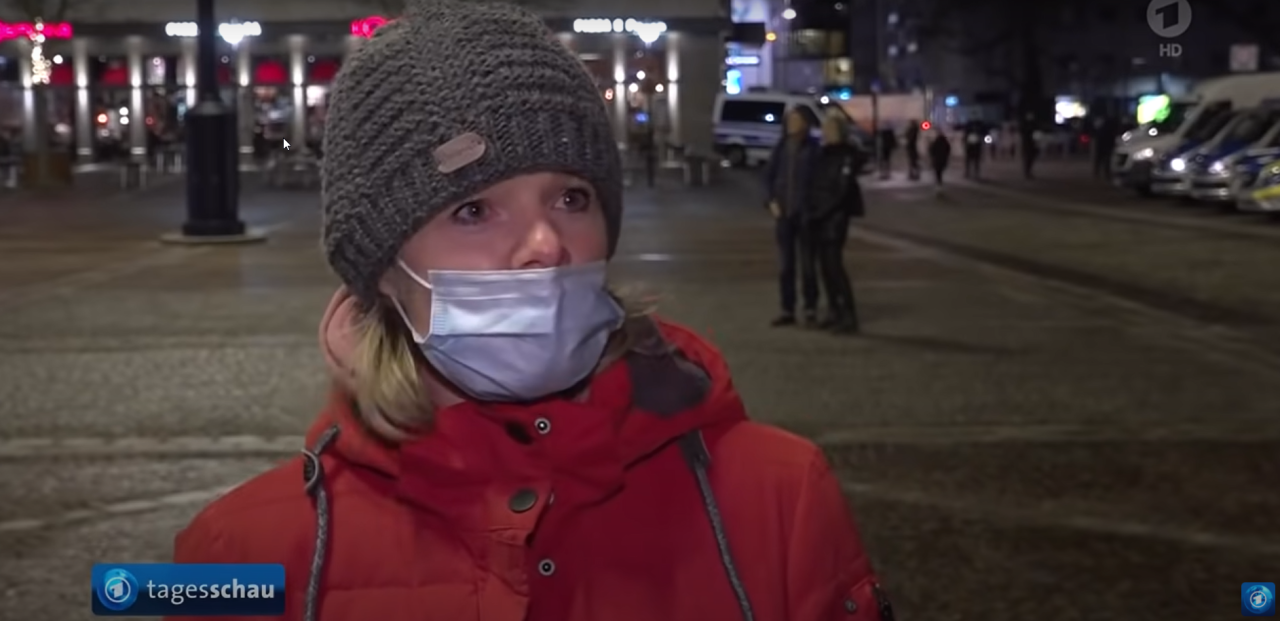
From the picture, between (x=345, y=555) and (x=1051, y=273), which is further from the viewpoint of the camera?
(x=1051, y=273)

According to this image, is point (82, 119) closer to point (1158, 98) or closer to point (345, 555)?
point (1158, 98)

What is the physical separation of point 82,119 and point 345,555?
180 ft

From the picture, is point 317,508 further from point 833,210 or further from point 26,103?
point 26,103

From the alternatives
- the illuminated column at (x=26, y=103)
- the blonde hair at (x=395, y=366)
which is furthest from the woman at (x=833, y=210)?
the illuminated column at (x=26, y=103)

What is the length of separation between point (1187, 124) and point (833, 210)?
23.0 metres

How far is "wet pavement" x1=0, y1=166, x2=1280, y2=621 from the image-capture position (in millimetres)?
6723

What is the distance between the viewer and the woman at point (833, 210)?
1352 cm

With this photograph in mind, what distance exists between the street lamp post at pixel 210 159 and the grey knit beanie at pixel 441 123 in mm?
20085

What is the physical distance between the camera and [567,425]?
2.06 m

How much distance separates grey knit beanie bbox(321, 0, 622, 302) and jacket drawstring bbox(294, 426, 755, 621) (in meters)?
0.24

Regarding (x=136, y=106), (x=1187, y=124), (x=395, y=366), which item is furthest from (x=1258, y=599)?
(x=136, y=106)

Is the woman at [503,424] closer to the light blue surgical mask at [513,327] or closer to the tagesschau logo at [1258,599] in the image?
the light blue surgical mask at [513,327]

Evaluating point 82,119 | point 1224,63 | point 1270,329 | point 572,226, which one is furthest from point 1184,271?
point 82,119

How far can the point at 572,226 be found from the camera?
87.0 inches
